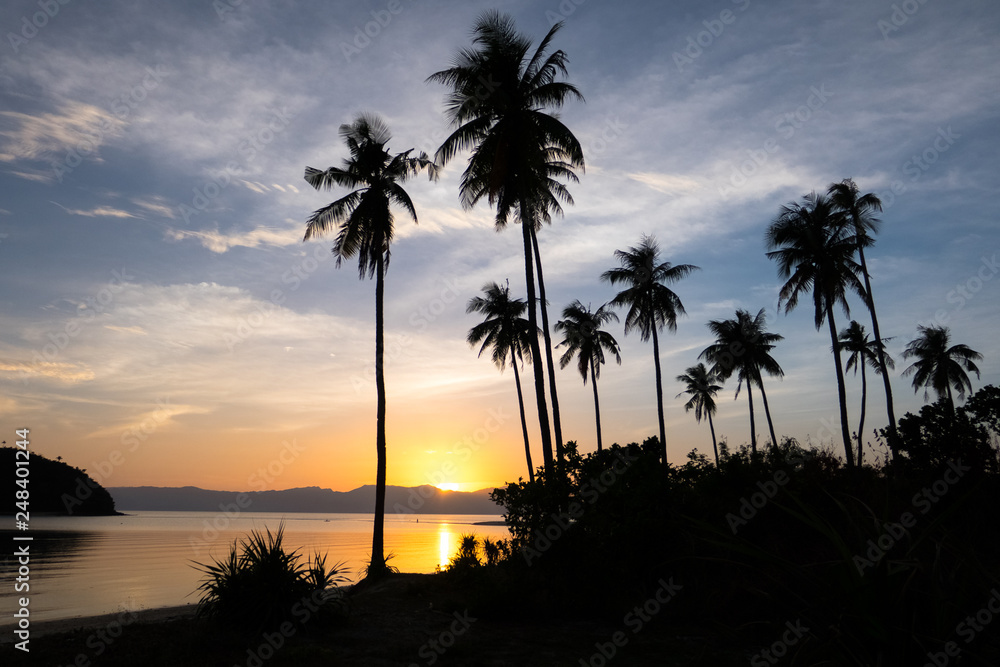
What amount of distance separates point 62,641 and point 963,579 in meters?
11.0

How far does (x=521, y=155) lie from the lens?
19328mm

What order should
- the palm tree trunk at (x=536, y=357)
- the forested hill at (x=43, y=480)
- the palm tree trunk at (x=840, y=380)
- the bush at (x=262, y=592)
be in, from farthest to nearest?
the forested hill at (x=43, y=480) < the palm tree trunk at (x=840, y=380) < the palm tree trunk at (x=536, y=357) < the bush at (x=262, y=592)

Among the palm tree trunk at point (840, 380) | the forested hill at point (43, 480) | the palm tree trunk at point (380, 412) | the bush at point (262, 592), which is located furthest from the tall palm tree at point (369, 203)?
the forested hill at point (43, 480)

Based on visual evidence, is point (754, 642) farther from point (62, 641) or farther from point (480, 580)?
point (62, 641)

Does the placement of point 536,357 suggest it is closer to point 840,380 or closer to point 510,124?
point 510,124

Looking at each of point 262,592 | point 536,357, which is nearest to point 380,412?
point 536,357

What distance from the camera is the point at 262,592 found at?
975 centimetres

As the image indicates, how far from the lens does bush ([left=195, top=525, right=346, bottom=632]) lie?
9.59 m

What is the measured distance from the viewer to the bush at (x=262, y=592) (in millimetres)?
9594

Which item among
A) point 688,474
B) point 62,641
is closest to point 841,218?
point 688,474

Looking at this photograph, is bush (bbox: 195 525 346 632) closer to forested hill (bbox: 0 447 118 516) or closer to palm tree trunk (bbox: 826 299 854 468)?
palm tree trunk (bbox: 826 299 854 468)

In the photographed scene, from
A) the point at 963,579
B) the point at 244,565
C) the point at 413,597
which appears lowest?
the point at 413,597

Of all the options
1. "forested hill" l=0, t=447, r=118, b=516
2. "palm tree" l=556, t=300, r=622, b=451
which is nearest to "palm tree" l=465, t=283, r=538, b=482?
A: "palm tree" l=556, t=300, r=622, b=451

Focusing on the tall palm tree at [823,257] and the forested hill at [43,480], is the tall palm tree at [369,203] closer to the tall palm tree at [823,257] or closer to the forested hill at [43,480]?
the tall palm tree at [823,257]
